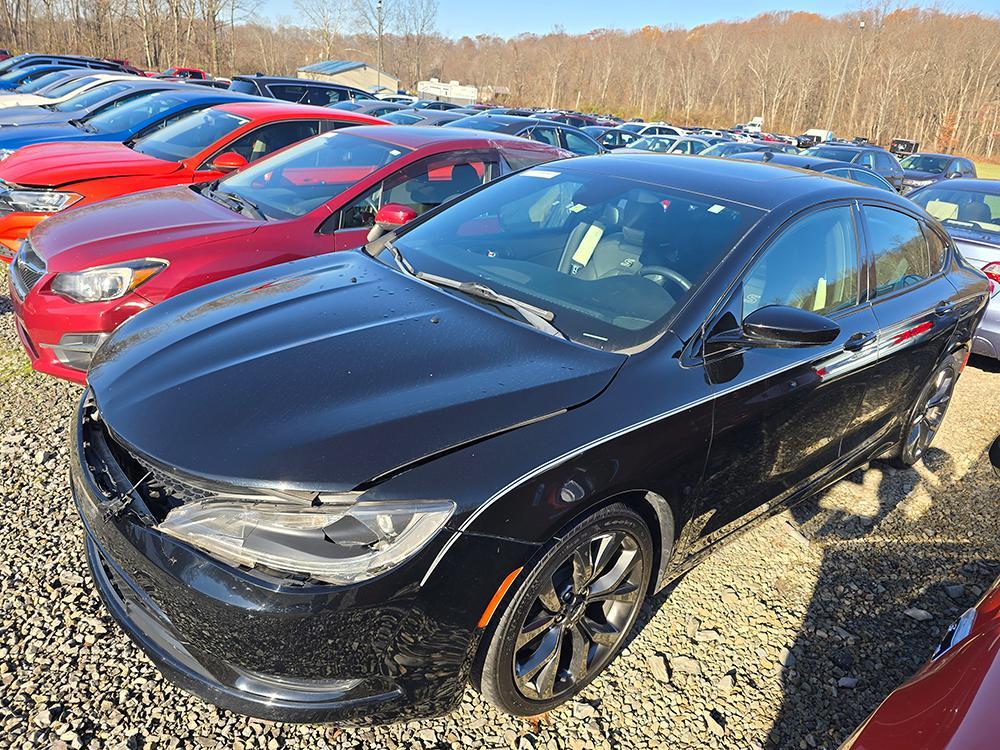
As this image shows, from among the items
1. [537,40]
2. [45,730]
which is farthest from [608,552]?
[537,40]

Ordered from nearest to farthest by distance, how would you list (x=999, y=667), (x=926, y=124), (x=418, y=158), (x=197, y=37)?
(x=999, y=667) → (x=418, y=158) → (x=197, y=37) → (x=926, y=124)

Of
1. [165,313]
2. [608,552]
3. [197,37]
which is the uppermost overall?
[197,37]

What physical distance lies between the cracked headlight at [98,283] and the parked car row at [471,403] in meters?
0.01

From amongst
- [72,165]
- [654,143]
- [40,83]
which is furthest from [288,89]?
[654,143]

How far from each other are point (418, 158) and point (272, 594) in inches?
143

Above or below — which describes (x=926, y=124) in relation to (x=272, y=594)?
above

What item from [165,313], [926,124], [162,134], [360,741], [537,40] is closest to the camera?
[360,741]

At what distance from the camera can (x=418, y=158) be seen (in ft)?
15.2

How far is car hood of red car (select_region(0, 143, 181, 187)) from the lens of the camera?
5.21 meters

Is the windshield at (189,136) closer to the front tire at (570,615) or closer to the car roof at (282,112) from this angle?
the car roof at (282,112)

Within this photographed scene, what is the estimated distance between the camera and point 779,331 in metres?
2.24

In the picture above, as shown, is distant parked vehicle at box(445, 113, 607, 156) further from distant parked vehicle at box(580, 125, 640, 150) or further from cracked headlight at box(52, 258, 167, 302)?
cracked headlight at box(52, 258, 167, 302)

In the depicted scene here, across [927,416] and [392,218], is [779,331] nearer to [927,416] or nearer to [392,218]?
[392,218]

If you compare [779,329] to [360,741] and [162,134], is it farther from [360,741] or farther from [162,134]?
[162,134]
